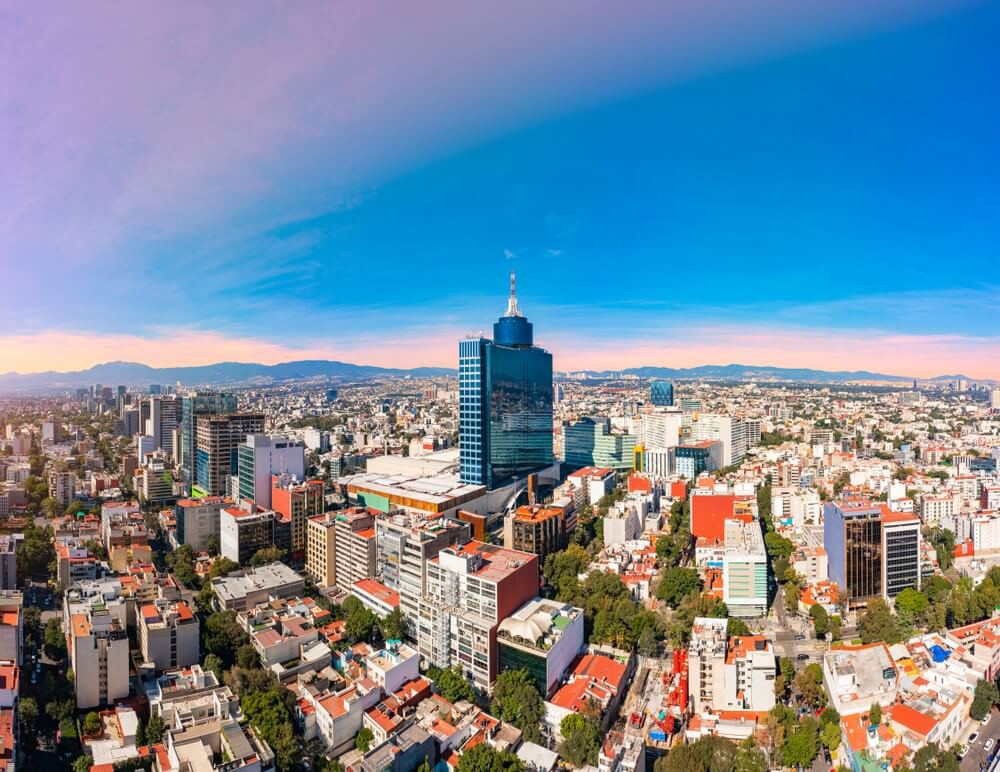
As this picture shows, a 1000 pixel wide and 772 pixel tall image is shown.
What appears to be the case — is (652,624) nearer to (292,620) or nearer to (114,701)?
(292,620)

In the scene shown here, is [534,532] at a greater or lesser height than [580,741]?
greater

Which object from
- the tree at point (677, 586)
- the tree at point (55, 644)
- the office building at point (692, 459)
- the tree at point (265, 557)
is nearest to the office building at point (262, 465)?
the tree at point (265, 557)

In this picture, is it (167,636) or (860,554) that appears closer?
(167,636)

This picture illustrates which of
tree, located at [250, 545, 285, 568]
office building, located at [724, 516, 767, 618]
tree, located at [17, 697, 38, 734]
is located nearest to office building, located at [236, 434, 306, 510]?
tree, located at [250, 545, 285, 568]

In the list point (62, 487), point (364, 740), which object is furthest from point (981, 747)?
point (62, 487)

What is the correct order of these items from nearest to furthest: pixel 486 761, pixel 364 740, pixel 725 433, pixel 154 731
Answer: pixel 486 761 < pixel 154 731 < pixel 364 740 < pixel 725 433

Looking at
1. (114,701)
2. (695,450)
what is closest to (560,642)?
(114,701)

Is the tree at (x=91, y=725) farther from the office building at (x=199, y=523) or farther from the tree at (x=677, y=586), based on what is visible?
the tree at (x=677, y=586)

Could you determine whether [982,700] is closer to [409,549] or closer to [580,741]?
[580,741]
